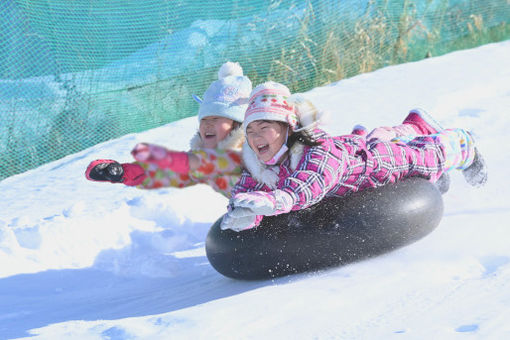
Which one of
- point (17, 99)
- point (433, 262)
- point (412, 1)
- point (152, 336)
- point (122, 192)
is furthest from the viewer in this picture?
point (412, 1)

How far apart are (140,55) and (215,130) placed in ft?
8.58

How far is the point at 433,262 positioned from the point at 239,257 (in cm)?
84

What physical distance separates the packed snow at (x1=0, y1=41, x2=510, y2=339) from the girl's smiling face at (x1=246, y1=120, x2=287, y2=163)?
22.3 inches

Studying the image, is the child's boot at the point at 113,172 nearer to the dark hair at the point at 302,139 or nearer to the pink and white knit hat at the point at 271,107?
the pink and white knit hat at the point at 271,107

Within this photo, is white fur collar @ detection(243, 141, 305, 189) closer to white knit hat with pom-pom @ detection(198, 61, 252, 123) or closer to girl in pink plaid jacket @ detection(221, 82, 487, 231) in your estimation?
girl in pink plaid jacket @ detection(221, 82, 487, 231)

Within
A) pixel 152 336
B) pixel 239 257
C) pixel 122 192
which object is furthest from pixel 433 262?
pixel 122 192

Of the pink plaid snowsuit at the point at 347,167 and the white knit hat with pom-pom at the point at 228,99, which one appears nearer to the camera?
the pink plaid snowsuit at the point at 347,167

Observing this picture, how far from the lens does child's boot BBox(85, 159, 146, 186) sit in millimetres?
3150

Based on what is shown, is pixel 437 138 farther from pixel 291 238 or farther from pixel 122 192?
pixel 122 192

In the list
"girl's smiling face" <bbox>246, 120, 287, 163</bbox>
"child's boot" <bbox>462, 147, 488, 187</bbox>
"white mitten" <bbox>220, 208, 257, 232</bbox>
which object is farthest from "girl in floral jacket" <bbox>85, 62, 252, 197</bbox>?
"child's boot" <bbox>462, 147, 488, 187</bbox>

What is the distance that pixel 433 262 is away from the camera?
3039 mm

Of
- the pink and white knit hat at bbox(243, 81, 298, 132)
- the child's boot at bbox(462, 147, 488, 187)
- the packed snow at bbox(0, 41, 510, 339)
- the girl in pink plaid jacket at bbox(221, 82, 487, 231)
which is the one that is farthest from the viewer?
the child's boot at bbox(462, 147, 488, 187)

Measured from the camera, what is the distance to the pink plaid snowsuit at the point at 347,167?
2934 millimetres

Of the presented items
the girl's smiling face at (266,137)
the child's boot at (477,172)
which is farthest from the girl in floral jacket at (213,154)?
the child's boot at (477,172)
